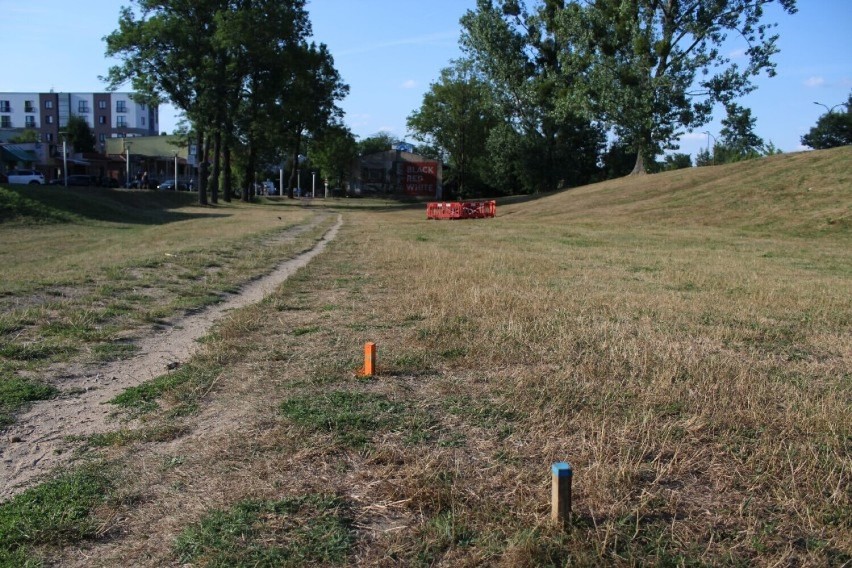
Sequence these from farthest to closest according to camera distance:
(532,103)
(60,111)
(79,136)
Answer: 1. (60,111)
2. (79,136)
3. (532,103)

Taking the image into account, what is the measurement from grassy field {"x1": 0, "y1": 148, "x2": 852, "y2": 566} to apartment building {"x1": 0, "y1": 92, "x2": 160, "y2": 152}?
132290mm

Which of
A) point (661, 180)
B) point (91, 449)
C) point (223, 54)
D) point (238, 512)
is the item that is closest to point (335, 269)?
point (91, 449)

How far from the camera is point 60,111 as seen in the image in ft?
419

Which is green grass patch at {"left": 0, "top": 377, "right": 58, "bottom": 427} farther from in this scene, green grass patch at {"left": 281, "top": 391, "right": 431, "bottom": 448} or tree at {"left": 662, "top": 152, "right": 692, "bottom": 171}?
tree at {"left": 662, "top": 152, "right": 692, "bottom": 171}

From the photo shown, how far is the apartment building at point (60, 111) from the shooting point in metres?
127

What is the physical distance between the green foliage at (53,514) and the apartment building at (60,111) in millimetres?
135175

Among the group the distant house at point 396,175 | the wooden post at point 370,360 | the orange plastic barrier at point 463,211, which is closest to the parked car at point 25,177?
the orange plastic barrier at point 463,211

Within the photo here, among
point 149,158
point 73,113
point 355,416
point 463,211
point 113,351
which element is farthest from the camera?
point 73,113

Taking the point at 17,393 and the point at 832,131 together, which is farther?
the point at 832,131

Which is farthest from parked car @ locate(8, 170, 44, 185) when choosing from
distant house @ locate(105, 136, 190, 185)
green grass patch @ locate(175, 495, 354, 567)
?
green grass patch @ locate(175, 495, 354, 567)

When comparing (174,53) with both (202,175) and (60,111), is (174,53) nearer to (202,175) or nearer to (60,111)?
(202,175)

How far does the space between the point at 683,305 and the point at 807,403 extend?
452 centimetres

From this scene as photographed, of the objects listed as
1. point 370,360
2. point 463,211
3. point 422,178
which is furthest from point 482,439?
point 422,178

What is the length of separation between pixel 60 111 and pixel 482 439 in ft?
472
